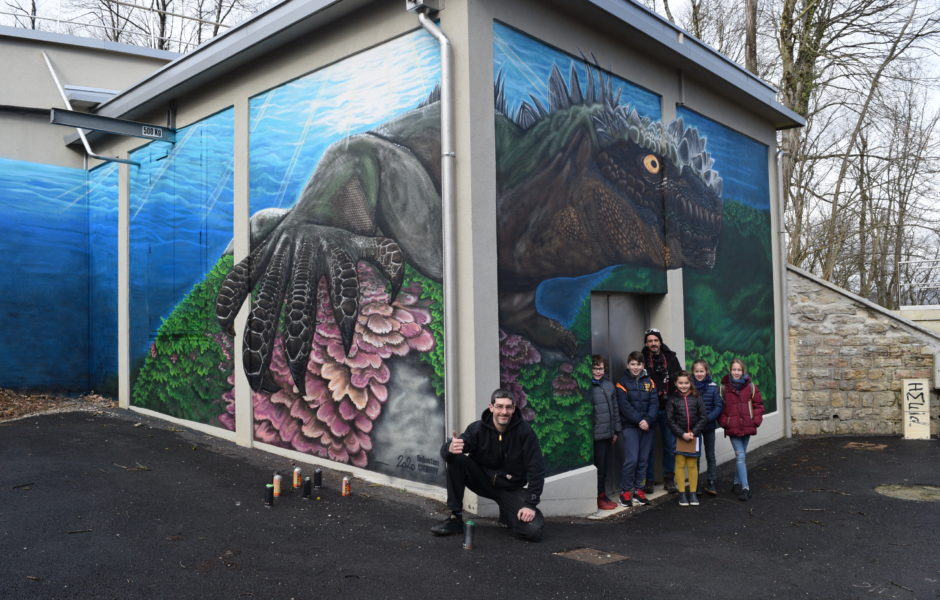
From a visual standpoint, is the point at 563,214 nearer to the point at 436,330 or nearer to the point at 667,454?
the point at 436,330

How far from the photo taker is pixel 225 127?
395 inches

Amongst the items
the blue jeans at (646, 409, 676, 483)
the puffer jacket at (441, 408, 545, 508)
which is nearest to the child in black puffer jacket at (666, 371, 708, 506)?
the blue jeans at (646, 409, 676, 483)

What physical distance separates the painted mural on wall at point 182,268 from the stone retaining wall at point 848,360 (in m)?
9.95

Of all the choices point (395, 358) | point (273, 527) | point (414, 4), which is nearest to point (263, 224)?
point (395, 358)

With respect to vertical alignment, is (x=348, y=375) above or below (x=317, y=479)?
above

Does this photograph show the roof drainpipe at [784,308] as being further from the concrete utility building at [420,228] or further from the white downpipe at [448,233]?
the white downpipe at [448,233]

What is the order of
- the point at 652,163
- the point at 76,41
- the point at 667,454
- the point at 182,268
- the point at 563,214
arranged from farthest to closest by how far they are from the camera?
the point at 76,41 → the point at 182,268 → the point at 652,163 → the point at 667,454 → the point at 563,214

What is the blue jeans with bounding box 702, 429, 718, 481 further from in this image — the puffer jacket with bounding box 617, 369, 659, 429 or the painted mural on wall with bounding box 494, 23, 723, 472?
the painted mural on wall with bounding box 494, 23, 723, 472

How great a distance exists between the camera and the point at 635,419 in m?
8.13

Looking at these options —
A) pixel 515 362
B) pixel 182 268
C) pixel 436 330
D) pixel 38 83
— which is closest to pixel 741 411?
pixel 515 362

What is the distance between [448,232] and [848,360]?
926cm

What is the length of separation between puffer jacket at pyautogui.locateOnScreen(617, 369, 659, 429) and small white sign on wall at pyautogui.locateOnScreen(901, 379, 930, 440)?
6371mm

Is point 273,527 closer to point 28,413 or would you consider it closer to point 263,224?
point 263,224

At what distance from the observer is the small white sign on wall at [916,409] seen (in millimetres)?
11820
